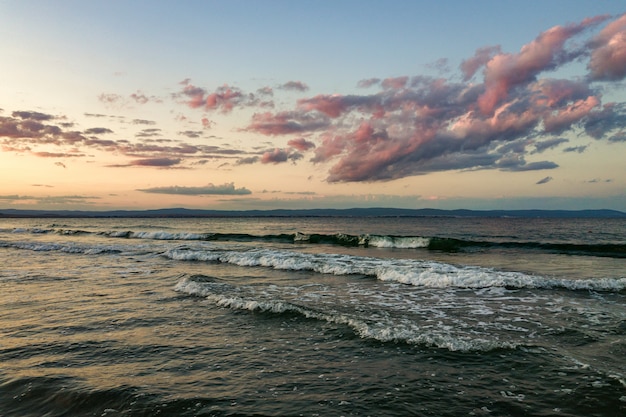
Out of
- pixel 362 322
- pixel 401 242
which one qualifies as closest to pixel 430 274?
pixel 362 322

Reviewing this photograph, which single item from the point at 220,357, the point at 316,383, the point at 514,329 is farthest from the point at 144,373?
the point at 514,329

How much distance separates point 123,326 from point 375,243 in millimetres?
36650

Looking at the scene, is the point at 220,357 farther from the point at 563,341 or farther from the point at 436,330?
the point at 563,341

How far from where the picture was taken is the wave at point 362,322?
993 centimetres

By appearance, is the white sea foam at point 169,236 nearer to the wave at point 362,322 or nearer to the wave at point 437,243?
the wave at point 437,243

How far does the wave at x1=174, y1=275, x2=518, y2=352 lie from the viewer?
9930mm

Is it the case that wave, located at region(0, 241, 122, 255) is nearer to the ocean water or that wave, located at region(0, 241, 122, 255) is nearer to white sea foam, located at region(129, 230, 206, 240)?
the ocean water

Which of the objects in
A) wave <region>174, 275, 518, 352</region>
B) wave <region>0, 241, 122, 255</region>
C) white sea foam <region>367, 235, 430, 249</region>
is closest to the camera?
wave <region>174, 275, 518, 352</region>

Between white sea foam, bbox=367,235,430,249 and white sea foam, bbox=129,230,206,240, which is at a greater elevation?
white sea foam, bbox=367,235,430,249

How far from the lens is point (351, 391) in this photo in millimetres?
7328

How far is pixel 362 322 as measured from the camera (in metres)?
11.7

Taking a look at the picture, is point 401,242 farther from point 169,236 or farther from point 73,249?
point 169,236

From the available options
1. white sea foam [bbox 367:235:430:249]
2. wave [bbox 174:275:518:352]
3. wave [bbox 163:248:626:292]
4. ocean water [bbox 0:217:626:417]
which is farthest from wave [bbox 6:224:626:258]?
wave [bbox 174:275:518:352]

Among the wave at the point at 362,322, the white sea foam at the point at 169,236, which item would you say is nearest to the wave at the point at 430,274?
the wave at the point at 362,322
